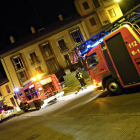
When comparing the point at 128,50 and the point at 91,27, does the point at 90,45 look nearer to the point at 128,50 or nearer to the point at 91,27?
the point at 128,50

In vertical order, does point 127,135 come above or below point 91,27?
below

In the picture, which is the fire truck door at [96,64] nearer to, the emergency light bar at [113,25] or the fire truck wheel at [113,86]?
the fire truck wheel at [113,86]

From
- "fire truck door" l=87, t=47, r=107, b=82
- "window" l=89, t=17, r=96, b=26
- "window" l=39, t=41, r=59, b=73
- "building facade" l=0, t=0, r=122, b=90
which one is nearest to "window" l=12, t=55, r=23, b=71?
"building facade" l=0, t=0, r=122, b=90

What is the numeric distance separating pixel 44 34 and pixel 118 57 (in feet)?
71.4

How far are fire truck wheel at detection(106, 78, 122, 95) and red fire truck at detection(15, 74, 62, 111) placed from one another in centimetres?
655

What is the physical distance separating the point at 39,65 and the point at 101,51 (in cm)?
2098

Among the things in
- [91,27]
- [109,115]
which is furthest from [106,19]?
[109,115]

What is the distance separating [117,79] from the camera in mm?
6832

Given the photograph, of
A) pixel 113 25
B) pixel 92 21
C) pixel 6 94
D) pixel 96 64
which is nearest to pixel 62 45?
pixel 92 21

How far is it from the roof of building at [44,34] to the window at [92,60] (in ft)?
59.7

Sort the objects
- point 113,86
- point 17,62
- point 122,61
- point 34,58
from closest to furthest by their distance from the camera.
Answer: point 122,61, point 113,86, point 34,58, point 17,62

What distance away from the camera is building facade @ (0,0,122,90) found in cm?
2506

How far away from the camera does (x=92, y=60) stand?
823 centimetres

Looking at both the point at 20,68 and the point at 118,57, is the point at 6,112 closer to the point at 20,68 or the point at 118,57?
the point at 20,68
